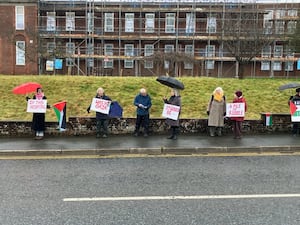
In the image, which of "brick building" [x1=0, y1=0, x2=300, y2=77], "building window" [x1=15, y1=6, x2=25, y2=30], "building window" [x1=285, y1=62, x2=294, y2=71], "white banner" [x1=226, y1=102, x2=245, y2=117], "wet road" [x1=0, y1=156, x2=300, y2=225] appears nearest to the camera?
"wet road" [x1=0, y1=156, x2=300, y2=225]

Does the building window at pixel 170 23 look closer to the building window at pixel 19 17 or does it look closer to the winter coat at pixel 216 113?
the building window at pixel 19 17

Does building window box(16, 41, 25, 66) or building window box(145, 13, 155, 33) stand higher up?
building window box(145, 13, 155, 33)

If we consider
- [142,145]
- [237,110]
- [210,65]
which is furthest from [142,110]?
[210,65]

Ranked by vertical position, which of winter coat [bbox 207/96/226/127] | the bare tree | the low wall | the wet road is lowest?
Result: the wet road

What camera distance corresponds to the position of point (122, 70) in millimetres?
52250

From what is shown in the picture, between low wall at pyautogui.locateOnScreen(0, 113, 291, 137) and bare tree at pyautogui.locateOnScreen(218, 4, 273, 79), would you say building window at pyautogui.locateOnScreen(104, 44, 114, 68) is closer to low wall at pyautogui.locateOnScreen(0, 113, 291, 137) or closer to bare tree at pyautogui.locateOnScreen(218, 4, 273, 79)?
bare tree at pyautogui.locateOnScreen(218, 4, 273, 79)

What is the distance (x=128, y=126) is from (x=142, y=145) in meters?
2.04

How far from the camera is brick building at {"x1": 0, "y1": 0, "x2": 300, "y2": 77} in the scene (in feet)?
164

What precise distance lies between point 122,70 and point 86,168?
144 ft

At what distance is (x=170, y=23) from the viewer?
173ft

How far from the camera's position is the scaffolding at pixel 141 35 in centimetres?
5028

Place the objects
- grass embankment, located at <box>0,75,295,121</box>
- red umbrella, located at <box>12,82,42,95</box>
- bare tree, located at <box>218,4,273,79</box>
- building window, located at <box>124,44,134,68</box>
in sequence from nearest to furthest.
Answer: red umbrella, located at <box>12,82,42,95</box> < grass embankment, located at <box>0,75,295,121</box> < bare tree, located at <box>218,4,273,79</box> < building window, located at <box>124,44,134,68</box>

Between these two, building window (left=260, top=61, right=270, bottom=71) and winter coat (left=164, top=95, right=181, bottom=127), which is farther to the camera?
building window (left=260, top=61, right=270, bottom=71)

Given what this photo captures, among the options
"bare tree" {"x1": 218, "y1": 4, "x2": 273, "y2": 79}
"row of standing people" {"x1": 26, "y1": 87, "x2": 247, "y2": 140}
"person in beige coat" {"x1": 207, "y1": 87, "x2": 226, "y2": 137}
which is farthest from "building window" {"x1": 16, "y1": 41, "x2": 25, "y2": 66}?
"person in beige coat" {"x1": 207, "y1": 87, "x2": 226, "y2": 137}
